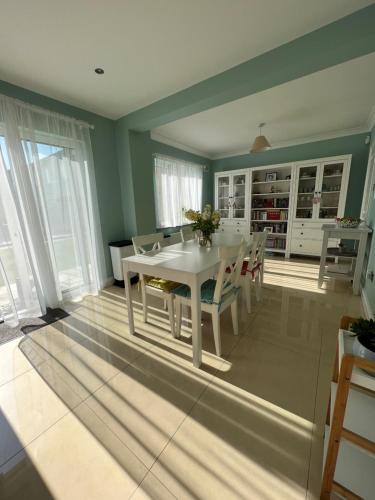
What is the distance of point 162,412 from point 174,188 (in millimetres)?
3832

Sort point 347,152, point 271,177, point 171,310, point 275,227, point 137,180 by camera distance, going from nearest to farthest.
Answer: point 171,310 → point 137,180 → point 347,152 → point 271,177 → point 275,227

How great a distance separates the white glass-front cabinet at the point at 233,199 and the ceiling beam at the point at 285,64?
2.70 meters

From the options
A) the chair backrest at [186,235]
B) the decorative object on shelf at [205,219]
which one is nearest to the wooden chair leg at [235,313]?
the decorative object on shelf at [205,219]

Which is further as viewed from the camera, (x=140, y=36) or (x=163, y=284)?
(x=163, y=284)

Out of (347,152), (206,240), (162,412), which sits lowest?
(162,412)

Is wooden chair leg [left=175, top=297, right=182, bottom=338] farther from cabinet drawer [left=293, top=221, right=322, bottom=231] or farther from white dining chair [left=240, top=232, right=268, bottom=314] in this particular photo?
cabinet drawer [left=293, top=221, right=322, bottom=231]

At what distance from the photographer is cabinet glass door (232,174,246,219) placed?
5.00 meters

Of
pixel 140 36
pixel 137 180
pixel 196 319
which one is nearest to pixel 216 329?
pixel 196 319

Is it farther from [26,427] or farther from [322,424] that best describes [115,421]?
[322,424]

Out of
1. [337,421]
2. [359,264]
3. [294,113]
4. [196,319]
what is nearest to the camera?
[337,421]

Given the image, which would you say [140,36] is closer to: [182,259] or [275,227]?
[182,259]

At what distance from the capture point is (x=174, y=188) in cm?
434

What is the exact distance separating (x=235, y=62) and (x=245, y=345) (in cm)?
262

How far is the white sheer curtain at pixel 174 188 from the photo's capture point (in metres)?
4.00
